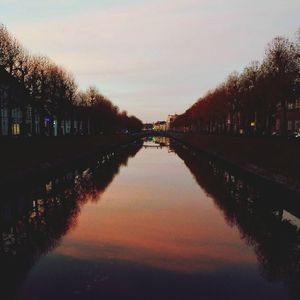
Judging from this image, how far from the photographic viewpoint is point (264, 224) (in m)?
19.1

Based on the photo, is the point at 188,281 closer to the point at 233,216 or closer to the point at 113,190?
the point at 233,216

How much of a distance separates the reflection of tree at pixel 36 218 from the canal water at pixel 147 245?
35mm

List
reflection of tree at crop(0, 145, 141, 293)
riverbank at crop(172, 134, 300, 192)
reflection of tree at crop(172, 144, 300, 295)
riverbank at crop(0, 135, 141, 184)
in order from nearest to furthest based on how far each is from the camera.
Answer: reflection of tree at crop(172, 144, 300, 295) < reflection of tree at crop(0, 145, 141, 293) < riverbank at crop(172, 134, 300, 192) < riverbank at crop(0, 135, 141, 184)

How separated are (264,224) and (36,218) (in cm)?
972

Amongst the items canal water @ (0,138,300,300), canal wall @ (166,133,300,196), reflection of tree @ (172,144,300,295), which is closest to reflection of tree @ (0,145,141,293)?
canal water @ (0,138,300,300)

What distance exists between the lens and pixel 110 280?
451 inches

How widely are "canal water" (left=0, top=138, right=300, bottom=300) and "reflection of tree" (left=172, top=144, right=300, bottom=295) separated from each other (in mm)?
38

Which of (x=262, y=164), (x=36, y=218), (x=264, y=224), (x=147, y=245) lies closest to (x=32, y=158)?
(x=262, y=164)

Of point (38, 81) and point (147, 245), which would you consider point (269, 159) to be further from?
point (38, 81)

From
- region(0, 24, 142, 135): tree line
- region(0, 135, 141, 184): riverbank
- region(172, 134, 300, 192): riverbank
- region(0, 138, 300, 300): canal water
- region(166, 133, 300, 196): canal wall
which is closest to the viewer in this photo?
region(0, 138, 300, 300): canal water

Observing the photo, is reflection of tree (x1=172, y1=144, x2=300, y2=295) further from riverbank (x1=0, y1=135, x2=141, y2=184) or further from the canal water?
riverbank (x1=0, y1=135, x2=141, y2=184)

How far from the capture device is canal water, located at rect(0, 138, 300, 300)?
10992 mm

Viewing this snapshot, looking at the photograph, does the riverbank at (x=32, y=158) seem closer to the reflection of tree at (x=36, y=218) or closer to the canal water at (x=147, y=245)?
the reflection of tree at (x=36, y=218)

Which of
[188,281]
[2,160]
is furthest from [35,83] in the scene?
[188,281]
